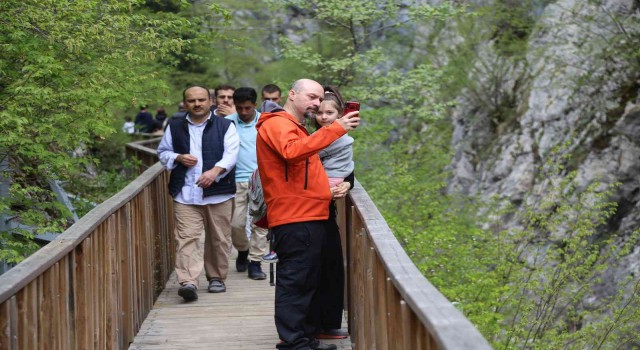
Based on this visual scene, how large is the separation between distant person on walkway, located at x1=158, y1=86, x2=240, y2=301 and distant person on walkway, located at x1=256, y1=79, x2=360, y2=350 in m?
2.24

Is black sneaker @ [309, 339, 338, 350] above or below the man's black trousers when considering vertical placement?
below

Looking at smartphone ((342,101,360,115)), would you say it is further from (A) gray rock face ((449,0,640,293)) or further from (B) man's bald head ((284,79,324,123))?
(A) gray rock face ((449,0,640,293))

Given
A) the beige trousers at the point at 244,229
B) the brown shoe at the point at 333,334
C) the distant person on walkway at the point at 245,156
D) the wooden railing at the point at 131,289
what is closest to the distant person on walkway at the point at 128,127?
the beige trousers at the point at 244,229

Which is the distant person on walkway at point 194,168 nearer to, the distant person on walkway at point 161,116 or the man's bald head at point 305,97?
the man's bald head at point 305,97

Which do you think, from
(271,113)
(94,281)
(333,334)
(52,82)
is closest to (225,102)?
(52,82)

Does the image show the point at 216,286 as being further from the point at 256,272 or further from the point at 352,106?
the point at 352,106

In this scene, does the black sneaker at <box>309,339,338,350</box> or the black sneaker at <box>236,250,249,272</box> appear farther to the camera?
the black sneaker at <box>236,250,249,272</box>

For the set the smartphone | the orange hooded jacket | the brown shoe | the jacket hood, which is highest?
the smartphone

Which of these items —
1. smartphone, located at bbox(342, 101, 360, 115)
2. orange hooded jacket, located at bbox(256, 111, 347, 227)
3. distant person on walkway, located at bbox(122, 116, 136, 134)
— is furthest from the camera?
distant person on walkway, located at bbox(122, 116, 136, 134)

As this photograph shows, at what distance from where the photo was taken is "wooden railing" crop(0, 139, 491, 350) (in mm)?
3779

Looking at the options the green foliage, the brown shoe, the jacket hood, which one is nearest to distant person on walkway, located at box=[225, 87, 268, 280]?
the green foliage

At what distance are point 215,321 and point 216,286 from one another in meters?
1.15

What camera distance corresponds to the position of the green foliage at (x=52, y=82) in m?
8.17

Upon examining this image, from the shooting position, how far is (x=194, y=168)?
8.55 m
